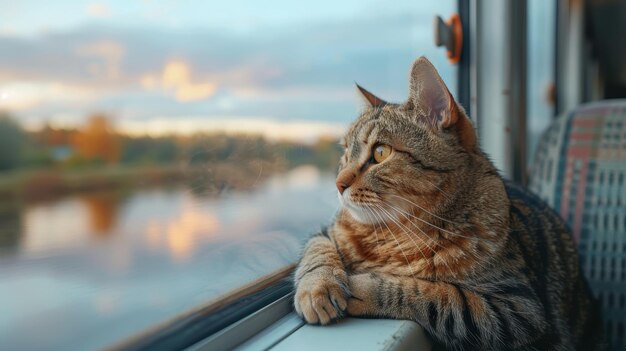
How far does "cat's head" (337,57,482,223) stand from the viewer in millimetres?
869

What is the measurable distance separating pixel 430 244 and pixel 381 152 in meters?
0.18

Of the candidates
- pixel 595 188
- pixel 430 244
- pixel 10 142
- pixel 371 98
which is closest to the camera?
pixel 10 142

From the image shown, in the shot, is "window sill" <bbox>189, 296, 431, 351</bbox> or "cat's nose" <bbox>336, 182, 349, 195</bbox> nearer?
"window sill" <bbox>189, 296, 431, 351</bbox>

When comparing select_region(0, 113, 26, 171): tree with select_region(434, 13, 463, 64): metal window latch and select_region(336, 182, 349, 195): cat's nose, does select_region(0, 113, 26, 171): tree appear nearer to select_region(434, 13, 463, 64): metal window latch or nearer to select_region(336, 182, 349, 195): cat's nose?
select_region(336, 182, 349, 195): cat's nose

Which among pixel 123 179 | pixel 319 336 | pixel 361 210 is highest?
pixel 123 179

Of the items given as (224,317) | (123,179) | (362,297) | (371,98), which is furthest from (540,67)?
(123,179)

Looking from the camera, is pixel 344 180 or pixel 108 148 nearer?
pixel 108 148

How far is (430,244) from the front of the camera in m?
0.84

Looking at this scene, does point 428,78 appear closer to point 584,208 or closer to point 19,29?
point 19,29

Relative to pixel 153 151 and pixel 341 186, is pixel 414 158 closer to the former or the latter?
pixel 341 186

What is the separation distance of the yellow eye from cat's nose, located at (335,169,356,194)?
0.05 meters

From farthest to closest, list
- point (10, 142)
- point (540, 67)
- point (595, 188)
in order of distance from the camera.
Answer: point (540, 67)
point (595, 188)
point (10, 142)

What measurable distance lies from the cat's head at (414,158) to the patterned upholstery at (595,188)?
64 cm

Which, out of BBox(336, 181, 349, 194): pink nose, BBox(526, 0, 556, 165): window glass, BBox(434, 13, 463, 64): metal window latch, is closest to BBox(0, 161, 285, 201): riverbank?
BBox(336, 181, 349, 194): pink nose
